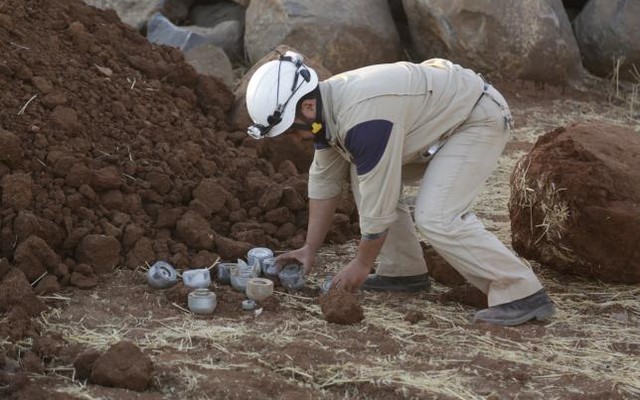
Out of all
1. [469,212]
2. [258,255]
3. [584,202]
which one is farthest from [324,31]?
[469,212]

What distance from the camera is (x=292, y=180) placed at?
7398 millimetres

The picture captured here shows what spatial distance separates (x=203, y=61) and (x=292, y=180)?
205 centimetres

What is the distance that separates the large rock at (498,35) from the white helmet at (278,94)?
5785 mm

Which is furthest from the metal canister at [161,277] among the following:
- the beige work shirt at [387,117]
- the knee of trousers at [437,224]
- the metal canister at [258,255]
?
the knee of trousers at [437,224]

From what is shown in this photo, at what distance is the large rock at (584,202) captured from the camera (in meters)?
6.25

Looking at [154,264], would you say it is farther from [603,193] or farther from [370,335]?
[603,193]

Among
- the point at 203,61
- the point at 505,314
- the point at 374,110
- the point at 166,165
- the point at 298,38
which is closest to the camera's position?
the point at 374,110

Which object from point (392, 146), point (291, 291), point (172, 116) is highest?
point (392, 146)

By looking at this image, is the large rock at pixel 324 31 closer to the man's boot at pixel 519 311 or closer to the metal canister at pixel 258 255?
the metal canister at pixel 258 255

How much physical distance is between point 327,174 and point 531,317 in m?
1.32

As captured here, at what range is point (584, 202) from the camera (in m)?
6.27

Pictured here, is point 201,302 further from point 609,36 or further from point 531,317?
point 609,36

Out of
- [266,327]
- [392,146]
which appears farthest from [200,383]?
[392,146]

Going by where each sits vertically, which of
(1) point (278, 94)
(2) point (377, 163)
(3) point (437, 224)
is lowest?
(3) point (437, 224)
